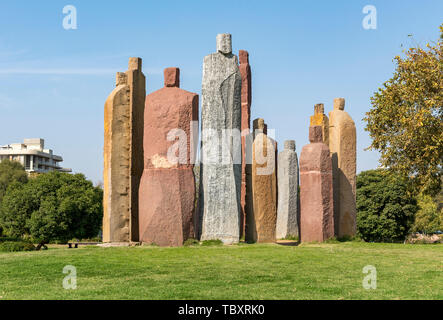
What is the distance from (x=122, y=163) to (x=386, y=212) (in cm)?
1723

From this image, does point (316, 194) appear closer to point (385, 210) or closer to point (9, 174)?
point (385, 210)

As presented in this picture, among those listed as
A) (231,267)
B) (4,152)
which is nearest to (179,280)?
(231,267)

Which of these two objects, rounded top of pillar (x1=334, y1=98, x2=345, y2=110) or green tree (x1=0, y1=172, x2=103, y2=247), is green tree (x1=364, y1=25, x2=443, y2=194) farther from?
green tree (x1=0, y1=172, x2=103, y2=247)

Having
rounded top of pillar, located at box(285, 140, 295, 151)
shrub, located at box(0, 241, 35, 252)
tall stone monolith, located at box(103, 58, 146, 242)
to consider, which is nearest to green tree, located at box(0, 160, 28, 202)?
rounded top of pillar, located at box(285, 140, 295, 151)

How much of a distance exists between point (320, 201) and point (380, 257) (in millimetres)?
4302

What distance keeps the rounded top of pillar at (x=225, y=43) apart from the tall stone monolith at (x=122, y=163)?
2.65 metres

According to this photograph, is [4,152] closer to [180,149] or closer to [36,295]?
[180,149]

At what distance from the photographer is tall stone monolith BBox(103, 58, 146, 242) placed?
13812mm

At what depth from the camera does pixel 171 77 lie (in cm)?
1337

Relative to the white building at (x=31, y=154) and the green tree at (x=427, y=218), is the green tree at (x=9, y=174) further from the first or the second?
the green tree at (x=427, y=218)

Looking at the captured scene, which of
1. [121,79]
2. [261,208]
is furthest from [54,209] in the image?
[261,208]

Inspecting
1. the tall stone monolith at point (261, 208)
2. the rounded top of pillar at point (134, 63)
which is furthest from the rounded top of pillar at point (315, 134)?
the rounded top of pillar at point (134, 63)

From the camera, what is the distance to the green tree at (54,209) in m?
24.5
